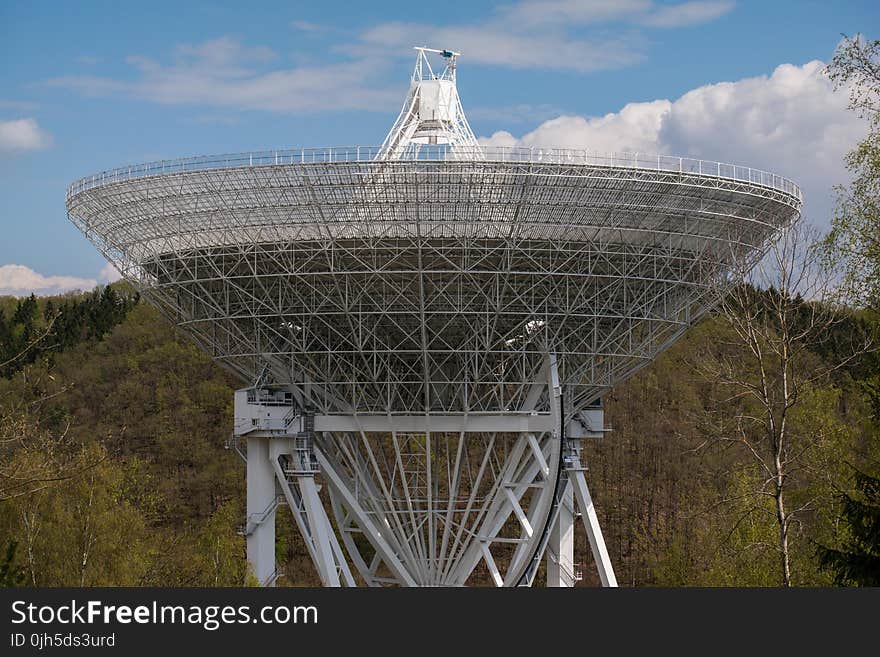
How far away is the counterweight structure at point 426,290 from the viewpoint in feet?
110

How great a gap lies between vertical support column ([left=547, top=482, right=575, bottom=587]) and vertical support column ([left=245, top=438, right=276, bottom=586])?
925 centimetres

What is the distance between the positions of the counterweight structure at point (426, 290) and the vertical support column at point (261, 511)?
0.07 m

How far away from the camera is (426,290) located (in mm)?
35969

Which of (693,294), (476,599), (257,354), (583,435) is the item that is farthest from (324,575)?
(476,599)

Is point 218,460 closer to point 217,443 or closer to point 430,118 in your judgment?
point 217,443

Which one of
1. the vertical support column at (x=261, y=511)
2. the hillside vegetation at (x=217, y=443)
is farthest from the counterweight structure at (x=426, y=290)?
the hillside vegetation at (x=217, y=443)

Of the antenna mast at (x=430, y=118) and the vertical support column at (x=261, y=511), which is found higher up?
the antenna mast at (x=430, y=118)

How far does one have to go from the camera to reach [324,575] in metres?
38.9

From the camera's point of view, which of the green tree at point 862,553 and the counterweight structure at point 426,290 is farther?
the counterweight structure at point 426,290

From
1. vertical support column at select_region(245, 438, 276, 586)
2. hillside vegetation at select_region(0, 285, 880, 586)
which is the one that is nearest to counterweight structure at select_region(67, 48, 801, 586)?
vertical support column at select_region(245, 438, 276, 586)

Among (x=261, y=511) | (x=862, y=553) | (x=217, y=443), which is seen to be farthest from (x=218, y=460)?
(x=862, y=553)

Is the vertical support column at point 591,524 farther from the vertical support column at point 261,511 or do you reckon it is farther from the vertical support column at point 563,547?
the vertical support column at point 261,511

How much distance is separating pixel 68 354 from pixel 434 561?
65.5m

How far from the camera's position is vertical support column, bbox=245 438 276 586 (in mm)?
40062
